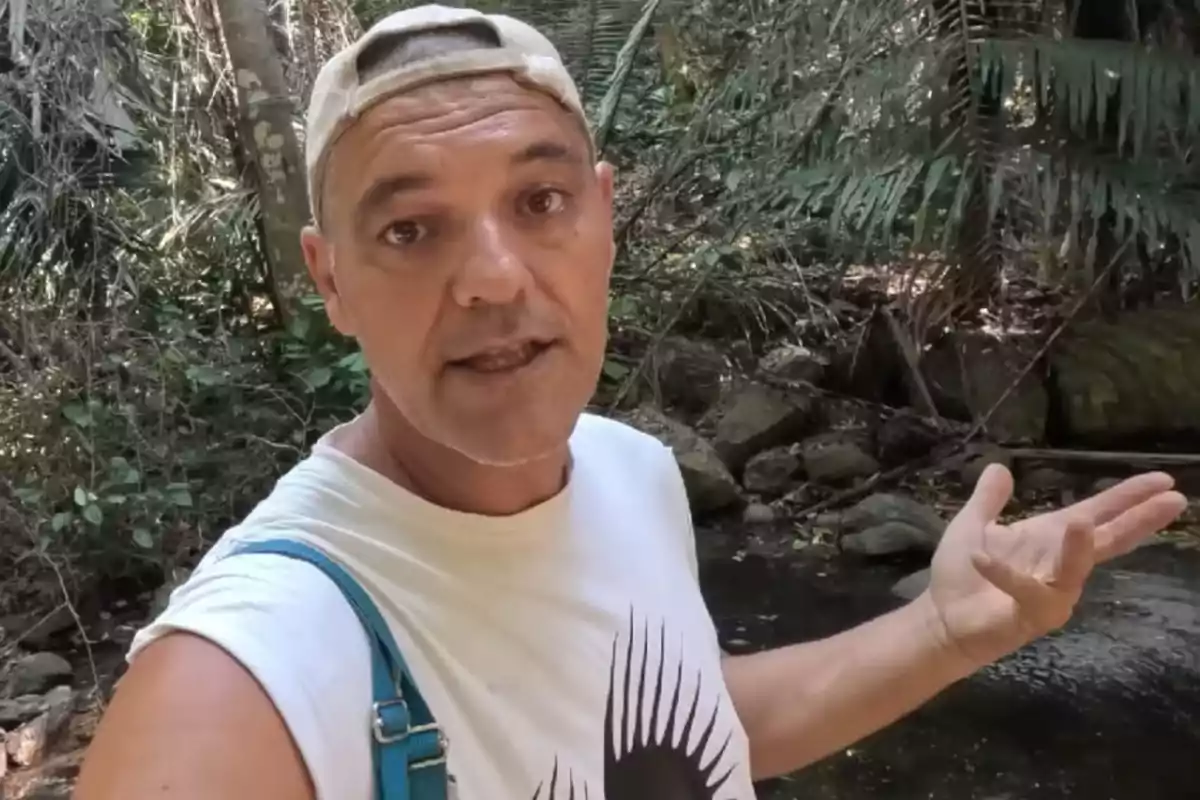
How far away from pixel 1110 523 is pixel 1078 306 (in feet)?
8.83

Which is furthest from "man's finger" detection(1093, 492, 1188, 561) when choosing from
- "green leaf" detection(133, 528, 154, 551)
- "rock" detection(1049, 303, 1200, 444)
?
"rock" detection(1049, 303, 1200, 444)

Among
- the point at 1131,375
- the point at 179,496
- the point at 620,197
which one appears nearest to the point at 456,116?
the point at 179,496

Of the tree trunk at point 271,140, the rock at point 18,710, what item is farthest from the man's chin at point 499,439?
the tree trunk at point 271,140

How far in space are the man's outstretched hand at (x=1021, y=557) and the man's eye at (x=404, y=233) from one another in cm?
42

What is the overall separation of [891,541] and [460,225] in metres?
2.39

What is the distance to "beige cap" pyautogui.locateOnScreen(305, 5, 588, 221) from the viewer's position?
0.76 metres

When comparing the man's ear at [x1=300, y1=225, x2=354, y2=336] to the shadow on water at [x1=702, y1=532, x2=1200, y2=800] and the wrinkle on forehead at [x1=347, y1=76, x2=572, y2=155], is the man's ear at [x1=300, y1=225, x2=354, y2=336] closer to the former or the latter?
the wrinkle on forehead at [x1=347, y1=76, x2=572, y2=155]

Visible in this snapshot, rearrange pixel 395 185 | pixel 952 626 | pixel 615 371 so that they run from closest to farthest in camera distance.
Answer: pixel 395 185 → pixel 952 626 → pixel 615 371

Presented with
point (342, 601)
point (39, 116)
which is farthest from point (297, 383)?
point (342, 601)

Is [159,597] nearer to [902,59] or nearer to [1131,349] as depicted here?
[902,59]

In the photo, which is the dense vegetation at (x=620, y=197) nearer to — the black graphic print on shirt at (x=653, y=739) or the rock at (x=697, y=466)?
the rock at (x=697, y=466)

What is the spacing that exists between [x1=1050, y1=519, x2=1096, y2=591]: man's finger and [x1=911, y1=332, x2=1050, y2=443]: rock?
2.75 meters

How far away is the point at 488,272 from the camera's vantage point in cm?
75

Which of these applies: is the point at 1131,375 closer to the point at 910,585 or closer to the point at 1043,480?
the point at 1043,480
